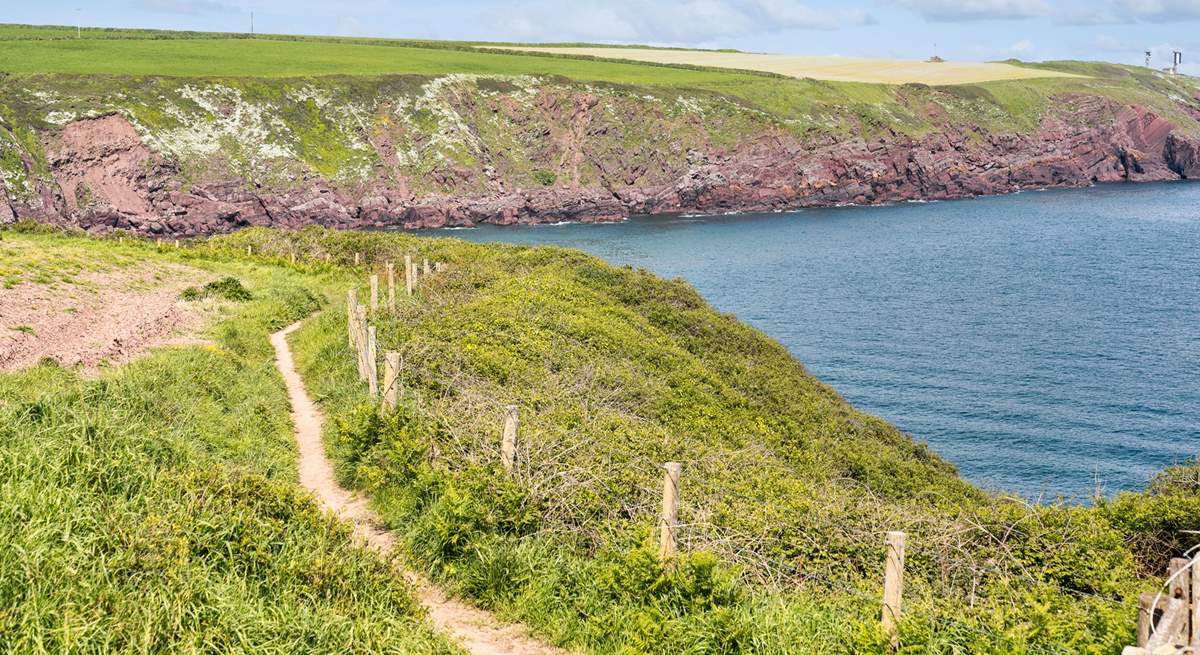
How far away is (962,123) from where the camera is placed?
17050cm

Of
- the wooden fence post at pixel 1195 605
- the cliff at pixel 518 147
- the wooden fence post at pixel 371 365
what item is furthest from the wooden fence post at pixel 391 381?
the cliff at pixel 518 147

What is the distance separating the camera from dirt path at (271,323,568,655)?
11219 millimetres

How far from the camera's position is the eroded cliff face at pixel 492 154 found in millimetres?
109750

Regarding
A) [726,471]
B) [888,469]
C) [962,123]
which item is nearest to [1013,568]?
[726,471]

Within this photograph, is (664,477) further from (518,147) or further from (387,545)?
(518,147)

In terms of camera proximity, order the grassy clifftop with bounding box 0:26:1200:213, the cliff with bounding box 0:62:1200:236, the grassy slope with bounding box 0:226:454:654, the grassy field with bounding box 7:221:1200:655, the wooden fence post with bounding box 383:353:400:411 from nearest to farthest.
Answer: the grassy slope with bounding box 0:226:454:654, the grassy field with bounding box 7:221:1200:655, the wooden fence post with bounding box 383:353:400:411, the cliff with bounding box 0:62:1200:236, the grassy clifftop with bounding box 0:26:1200:213

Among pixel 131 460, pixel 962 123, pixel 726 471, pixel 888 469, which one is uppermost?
pixel 962 123

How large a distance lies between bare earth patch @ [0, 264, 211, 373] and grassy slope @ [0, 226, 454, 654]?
6.01 m

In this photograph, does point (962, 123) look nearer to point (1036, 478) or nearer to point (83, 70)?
point (83, 70)

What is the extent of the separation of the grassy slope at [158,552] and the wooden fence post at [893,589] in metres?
4.38

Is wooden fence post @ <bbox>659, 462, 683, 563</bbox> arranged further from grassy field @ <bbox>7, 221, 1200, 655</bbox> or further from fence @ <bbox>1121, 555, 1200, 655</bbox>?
fence @ <bbox>1121, 555, 1200, 655</bbox>

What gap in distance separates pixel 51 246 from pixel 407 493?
124ft

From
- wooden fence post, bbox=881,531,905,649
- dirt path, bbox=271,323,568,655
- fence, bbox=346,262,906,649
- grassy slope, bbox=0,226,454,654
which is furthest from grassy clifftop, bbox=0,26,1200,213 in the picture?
wooden fence post, bbox=881,531,905,649

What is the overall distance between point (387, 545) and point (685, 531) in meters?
4.46
